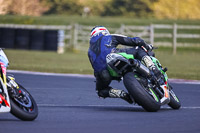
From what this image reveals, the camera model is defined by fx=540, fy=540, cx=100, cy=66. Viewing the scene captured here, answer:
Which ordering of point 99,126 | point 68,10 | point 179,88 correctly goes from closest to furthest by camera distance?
point 99,126 → point 179,88 → point 68,10

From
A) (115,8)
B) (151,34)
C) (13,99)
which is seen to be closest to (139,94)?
(13,99)

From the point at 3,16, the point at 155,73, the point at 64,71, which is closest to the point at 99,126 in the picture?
the point at 155,73

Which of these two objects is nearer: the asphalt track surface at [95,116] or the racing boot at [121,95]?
the asphalt track surface at [95,116]

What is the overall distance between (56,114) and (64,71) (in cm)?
1007

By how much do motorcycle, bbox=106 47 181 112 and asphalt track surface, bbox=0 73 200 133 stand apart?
0.21 meters

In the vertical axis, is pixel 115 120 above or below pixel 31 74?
above

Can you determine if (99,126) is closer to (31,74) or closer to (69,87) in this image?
(69,87)

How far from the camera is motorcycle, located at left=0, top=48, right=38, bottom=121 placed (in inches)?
279

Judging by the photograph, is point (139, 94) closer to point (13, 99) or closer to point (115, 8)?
point (13, 99)

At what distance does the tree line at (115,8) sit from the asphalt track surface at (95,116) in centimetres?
4023

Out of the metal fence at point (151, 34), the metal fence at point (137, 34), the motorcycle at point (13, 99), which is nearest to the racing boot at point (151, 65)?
the motorcycle at point (13, 99)

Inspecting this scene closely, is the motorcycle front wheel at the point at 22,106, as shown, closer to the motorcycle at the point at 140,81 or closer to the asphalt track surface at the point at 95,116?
the asphalt track surface at the point at 95,116

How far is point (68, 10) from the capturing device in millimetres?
62781

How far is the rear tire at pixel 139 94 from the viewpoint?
8.31 metres
